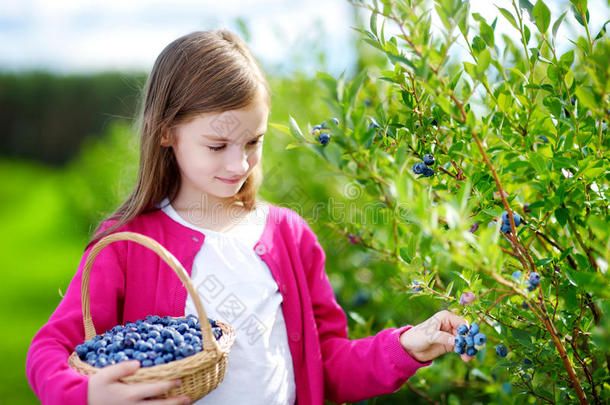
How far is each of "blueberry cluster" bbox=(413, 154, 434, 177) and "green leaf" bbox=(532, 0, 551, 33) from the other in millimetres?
360

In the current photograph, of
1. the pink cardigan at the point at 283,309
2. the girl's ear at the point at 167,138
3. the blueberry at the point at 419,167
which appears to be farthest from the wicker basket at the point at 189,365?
the blueberry at the point at 419,167

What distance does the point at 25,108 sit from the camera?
15.0 meters

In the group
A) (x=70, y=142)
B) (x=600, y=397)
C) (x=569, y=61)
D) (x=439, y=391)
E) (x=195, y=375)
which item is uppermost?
(x=569, y=61)

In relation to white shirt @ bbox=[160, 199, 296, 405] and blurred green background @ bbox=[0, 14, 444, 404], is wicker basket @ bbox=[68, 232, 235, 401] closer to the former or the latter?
white shirt @ bbox=[160, 199, 296, 405]

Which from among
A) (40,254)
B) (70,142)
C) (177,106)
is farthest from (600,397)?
(70,142)

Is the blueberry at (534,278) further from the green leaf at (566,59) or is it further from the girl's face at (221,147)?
the girl's face at (221,147)

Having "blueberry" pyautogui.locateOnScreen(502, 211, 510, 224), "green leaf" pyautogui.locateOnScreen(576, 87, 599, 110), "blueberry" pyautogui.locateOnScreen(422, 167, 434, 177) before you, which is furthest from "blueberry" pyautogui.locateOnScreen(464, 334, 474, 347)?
"green leaf" pyautogui.locateOnScreen(576, 87, 599, 110)

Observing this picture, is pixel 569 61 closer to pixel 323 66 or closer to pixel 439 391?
pixel 439 391

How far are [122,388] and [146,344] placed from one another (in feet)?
0.33

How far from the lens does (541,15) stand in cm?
119

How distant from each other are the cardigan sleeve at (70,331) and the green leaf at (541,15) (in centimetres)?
118

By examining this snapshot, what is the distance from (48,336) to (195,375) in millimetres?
435

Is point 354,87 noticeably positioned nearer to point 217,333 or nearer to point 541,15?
point 541,15

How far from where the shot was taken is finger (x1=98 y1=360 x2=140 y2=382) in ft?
3.79
